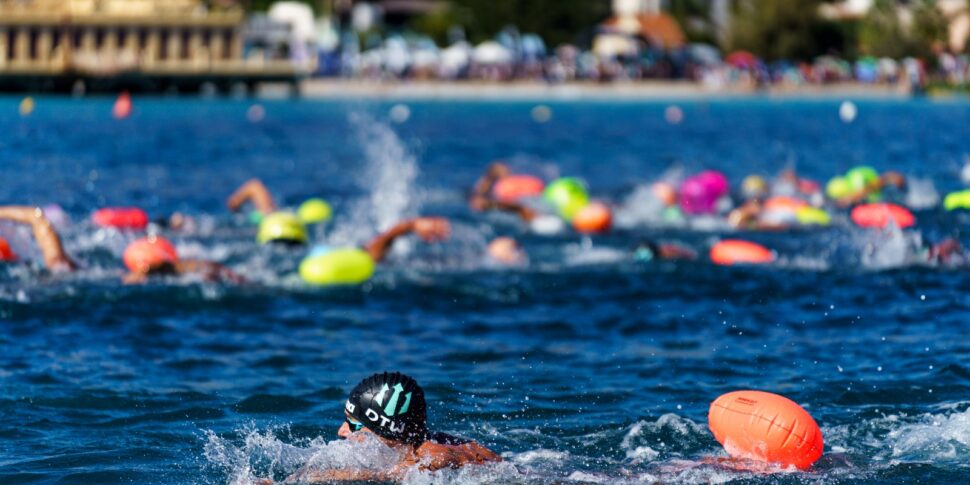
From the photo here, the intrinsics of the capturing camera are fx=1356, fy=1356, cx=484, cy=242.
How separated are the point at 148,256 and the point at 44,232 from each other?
5.20 feet

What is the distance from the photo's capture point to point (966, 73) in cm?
8144

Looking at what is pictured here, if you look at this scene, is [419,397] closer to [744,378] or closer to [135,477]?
[135,477]

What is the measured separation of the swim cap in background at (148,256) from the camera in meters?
16.1

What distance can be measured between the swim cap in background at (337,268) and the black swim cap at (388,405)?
8314mm

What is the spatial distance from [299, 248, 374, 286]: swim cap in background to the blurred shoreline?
198ft

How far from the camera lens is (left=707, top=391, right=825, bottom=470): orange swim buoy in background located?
8.84 meters

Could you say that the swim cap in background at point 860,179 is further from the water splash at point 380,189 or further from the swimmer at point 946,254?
the water splash at point 380,189

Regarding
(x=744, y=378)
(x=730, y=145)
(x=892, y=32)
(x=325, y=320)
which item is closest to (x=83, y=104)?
(x=730, y=145)

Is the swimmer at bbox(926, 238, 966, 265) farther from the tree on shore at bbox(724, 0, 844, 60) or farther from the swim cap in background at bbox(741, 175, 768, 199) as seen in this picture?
the tree on shore at bbox(724, 0, 844, 60)

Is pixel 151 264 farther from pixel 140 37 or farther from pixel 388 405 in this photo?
pixel 140 37

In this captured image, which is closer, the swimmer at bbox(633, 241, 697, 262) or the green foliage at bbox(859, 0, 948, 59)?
the swimmer at bbox(633, 241, 697, 262)

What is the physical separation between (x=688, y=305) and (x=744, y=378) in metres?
3.53

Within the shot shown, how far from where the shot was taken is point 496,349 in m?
13.4

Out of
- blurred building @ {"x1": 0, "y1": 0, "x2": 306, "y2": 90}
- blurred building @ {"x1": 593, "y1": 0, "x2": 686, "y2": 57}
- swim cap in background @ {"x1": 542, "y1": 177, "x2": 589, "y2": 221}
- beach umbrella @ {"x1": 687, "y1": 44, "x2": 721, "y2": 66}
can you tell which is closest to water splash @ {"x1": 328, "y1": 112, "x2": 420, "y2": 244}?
swim cap in background @ {"x1": 542, "y1": 177, "x2": 589, "y2": 221}
